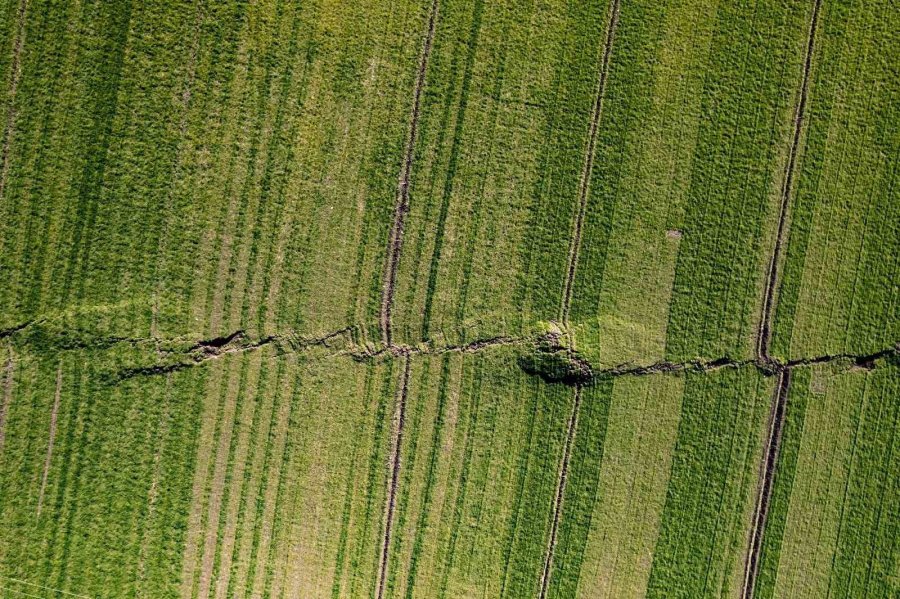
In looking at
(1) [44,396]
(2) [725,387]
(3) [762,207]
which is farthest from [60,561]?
(3) [762,207]

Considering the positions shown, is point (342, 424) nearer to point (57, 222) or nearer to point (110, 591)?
point (110, 591)

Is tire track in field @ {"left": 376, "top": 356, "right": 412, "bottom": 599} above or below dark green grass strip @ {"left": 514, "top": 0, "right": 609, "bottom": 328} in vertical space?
below

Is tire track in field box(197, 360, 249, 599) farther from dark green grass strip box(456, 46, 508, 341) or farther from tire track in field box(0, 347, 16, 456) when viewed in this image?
dark green grass strip box(456, 46, 508, 341)

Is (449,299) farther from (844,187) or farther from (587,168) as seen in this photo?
(844,187)

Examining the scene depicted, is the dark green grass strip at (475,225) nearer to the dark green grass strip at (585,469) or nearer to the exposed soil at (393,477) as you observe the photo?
the exposed soil at (393,477)

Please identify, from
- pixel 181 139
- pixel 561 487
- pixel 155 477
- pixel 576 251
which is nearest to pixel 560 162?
pixel 576 251

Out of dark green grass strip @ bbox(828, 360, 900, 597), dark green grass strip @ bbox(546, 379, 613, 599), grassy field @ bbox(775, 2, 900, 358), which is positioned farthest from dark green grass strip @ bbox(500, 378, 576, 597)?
dark green grass strip @ bbox(828, 360, 900, 597)
